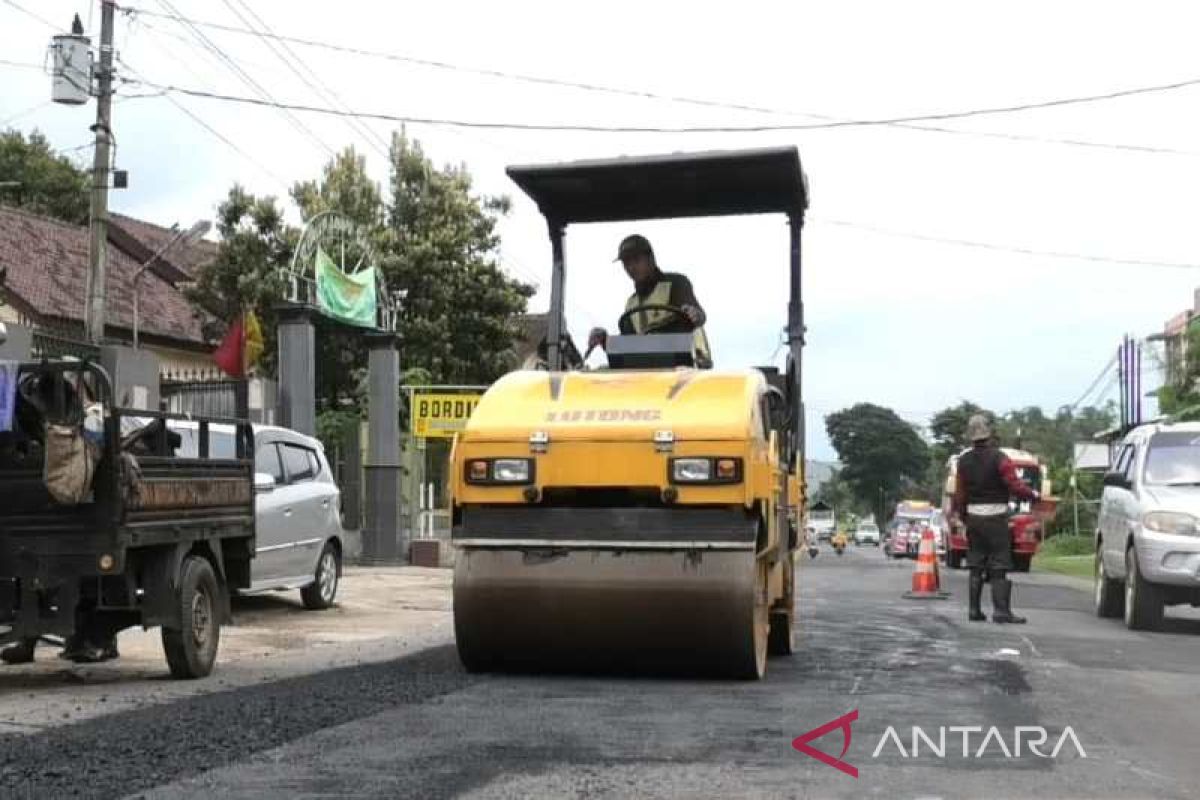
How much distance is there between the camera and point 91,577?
755cm

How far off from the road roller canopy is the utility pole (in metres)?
10.7

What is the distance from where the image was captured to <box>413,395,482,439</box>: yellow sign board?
951 inches

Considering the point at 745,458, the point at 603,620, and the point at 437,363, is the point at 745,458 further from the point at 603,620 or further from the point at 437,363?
the point at 437,363

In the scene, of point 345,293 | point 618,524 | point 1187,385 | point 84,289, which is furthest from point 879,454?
point 618,524

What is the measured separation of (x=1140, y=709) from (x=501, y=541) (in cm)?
344

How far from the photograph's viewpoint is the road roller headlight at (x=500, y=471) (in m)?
7.41

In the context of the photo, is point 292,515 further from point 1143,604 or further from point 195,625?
point 1143,604

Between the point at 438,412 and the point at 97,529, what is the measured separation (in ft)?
55.1

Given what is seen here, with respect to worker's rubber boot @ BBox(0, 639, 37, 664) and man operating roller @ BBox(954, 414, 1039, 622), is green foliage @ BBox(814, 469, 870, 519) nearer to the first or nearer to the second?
man operating roller @ BBox(954, 414, 1039, 622)

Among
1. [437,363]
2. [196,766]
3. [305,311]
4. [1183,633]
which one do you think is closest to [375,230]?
[437,363]

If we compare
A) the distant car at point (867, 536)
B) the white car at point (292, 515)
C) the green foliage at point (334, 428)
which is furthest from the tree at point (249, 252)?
the distant car at point (867, 536)

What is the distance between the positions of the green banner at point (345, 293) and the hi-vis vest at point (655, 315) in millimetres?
13268

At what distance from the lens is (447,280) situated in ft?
103

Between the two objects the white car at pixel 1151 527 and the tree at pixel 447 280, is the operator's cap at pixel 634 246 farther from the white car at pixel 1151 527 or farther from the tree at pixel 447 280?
the tree at pixel 447 280
